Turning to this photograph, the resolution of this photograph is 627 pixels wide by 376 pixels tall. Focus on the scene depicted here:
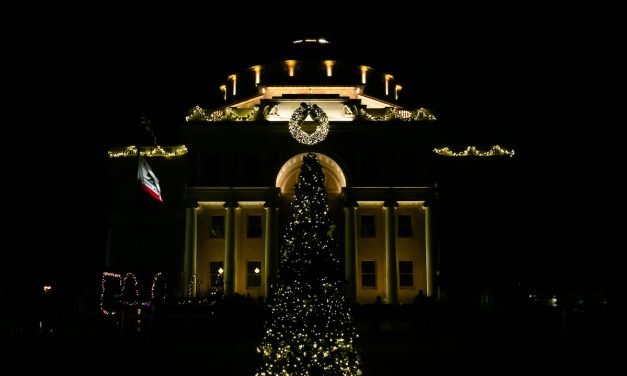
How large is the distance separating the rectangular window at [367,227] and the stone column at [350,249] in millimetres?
2014

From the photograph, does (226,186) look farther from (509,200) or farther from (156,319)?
(509,200)

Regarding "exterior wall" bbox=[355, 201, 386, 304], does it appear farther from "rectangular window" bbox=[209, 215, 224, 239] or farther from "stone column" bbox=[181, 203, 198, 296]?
"stone column" bbox=[181, 203, 198, 296]

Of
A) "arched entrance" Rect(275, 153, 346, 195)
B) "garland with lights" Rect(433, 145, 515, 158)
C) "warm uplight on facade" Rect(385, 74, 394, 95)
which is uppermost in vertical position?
"warm uplight on facade" Rect(385, 74, 394, 95)

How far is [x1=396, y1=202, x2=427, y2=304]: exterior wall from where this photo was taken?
3850 centimetres

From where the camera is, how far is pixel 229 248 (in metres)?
37.2

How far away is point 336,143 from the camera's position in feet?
126

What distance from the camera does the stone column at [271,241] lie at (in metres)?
36.4

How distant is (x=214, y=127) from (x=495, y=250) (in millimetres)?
18853

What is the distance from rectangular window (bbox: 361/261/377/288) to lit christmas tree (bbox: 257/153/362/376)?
2454cm

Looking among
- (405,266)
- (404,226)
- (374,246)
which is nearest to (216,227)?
(374,246)

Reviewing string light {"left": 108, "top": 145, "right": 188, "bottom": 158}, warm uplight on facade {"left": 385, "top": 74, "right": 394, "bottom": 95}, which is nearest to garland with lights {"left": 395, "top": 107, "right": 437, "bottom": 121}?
warm uplight on facade {"left": 385, "top": 74, "right": 394, "bottom": 95}

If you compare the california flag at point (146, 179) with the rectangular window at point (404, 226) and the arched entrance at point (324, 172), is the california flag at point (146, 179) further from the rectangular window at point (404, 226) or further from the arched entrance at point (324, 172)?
the rectangular window at point (404, 226)

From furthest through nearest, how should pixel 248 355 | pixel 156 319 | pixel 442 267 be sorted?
pixel 442 267 < pixel 156 319 < pixel 248 355

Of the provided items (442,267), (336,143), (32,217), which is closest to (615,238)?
(442,267)
